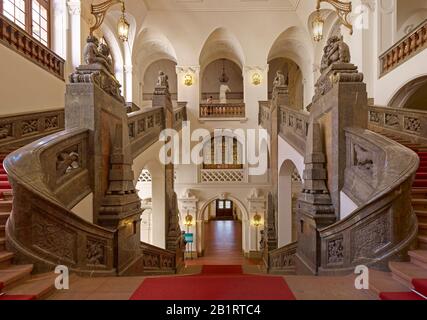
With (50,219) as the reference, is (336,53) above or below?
above

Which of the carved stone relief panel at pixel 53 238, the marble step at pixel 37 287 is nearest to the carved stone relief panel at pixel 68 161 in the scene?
the carved stone relief panel at pixel 53 238

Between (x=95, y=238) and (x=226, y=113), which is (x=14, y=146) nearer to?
(x=95, y=238)

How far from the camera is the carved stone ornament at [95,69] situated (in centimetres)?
395

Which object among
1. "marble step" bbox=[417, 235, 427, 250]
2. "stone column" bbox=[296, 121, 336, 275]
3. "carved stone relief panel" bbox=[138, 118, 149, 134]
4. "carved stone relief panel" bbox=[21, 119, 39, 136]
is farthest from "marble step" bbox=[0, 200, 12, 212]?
"marble step" bbox=[417, 235, 427, 250]

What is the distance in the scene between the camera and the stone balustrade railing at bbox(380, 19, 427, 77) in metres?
7.39

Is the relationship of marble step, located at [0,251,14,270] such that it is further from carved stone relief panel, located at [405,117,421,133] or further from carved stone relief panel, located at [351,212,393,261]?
carved stone relief panel, located at [405,117,421,133]

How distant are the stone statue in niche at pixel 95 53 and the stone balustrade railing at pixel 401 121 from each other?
21.3 ft

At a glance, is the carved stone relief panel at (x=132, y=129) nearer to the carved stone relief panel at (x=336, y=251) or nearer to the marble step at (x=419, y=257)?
the carved stone relief panel at (x=336, y=251)

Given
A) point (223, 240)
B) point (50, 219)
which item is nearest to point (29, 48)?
point (50, 219)

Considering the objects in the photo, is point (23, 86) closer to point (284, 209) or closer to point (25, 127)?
point (25, 127)

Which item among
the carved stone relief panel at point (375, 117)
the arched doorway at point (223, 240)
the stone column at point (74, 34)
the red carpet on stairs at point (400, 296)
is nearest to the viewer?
the red carpet on stairs at point (400, 296)

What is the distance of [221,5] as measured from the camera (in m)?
14.0

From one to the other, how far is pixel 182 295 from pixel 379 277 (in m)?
1.92

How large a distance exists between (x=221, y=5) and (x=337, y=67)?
12.0 metres
